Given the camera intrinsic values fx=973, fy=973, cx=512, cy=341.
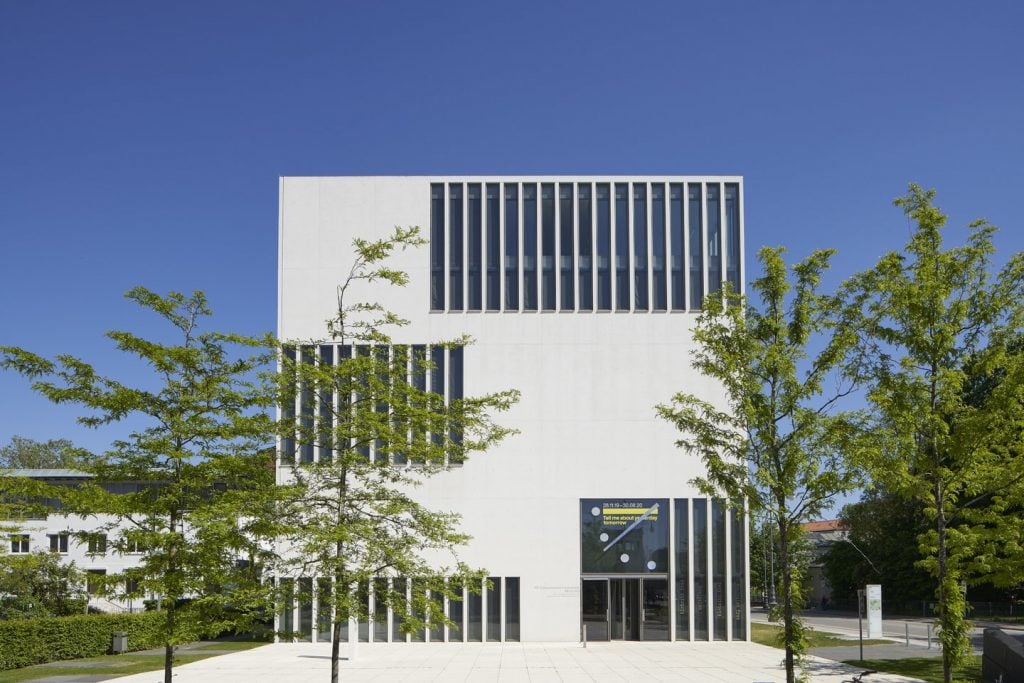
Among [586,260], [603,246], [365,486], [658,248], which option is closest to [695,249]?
[658,248]

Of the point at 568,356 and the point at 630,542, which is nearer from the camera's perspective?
the point at 630,542

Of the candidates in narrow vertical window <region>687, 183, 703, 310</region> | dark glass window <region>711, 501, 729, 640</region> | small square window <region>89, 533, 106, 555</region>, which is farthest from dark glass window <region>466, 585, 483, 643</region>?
small square window <region>89, 533, 106, 555</region>

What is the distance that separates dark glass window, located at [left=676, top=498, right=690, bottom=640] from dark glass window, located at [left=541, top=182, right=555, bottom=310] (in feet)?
33.2

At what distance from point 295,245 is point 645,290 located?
15.1 metres

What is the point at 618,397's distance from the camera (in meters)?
40.7

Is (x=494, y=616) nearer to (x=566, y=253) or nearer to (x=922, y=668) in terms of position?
(x=566, y=253)

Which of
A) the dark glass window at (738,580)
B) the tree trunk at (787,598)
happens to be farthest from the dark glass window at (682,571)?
the tree trunk at (787,598)

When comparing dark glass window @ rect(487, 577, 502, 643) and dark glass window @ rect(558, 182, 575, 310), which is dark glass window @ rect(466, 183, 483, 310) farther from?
dark glass window @ rect(487, 577, 502, 643)

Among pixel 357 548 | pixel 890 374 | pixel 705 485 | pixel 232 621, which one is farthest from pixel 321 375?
pixel 890 374

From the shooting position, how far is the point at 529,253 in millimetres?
41500

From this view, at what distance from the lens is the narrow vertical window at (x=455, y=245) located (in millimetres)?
41344

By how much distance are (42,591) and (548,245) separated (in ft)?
80.7

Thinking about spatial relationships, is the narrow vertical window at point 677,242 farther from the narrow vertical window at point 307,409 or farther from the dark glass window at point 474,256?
the narrow vertical window at point 307,409

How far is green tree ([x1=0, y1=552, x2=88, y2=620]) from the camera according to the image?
36.4 metres
